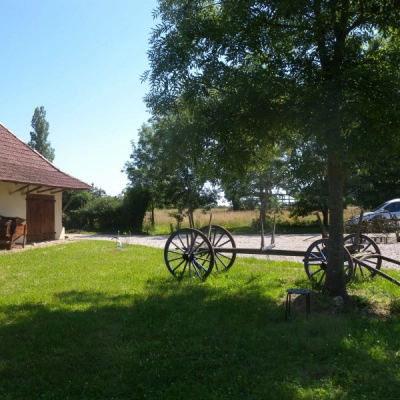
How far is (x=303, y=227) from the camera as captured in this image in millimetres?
30891

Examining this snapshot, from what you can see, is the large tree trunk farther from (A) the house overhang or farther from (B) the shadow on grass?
(A) the house overhang

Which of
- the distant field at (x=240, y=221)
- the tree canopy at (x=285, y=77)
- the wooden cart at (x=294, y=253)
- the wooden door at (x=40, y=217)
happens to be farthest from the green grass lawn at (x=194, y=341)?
the distant field at (x=240, y=221)

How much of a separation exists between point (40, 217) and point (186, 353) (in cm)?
1603

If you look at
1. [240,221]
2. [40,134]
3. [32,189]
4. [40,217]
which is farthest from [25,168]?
Result: [40,134]

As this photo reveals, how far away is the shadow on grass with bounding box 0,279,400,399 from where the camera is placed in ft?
14.1

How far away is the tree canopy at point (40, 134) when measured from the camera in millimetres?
48750

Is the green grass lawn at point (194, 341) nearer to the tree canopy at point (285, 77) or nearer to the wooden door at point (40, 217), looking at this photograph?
the tree canopy at point (285, 77)

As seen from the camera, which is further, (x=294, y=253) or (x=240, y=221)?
(x=240, y=221)

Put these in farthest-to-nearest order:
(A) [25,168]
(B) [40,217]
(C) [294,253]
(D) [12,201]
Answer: (B) [40,217]
(A) [25,168]
(D) [12,201]
(C) [294,253]

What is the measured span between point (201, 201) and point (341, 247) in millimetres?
23915

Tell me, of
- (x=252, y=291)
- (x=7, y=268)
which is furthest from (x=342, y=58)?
(x=7, y=268)

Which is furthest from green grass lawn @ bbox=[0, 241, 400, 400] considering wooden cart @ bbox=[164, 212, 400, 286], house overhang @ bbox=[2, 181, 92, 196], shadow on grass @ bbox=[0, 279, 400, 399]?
house overhang @ bbox=[2, 181, 92, 196]

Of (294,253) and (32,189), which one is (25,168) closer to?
(32,189)

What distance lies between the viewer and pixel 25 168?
60.3ft
